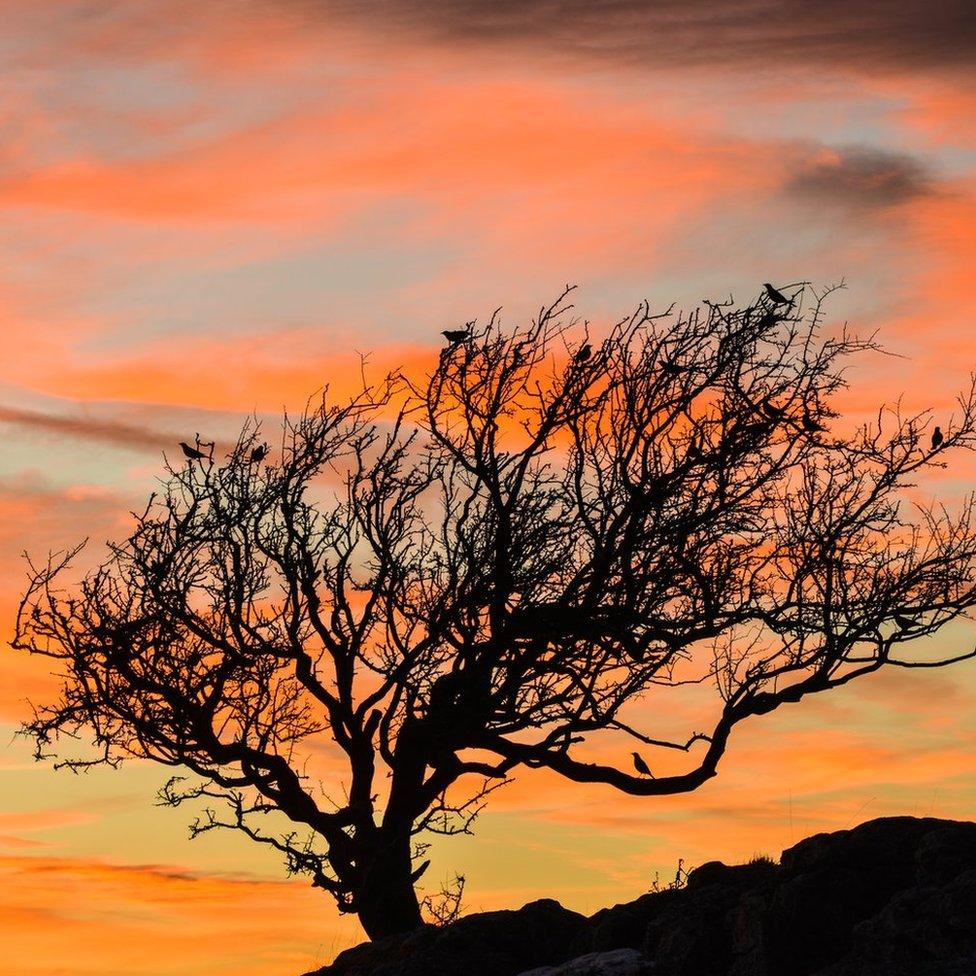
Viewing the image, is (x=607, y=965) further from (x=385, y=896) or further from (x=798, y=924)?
(x=385, y=896)

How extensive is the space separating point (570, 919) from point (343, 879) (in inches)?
218

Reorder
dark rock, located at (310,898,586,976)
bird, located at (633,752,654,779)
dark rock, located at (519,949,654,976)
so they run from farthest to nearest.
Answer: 1. bird, located at (633,752,654,779)
2. dark rock, located at (310,898,586,976)
3. dark rock, located at (519,949,654,976)

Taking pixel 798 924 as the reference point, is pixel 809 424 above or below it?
above

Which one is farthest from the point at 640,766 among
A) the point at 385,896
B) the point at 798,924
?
the point at 798,924

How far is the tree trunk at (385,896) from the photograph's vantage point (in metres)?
22.0

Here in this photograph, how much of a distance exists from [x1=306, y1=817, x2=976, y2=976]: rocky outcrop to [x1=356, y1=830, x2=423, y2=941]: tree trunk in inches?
185

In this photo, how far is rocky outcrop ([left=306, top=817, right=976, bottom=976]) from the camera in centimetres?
1277

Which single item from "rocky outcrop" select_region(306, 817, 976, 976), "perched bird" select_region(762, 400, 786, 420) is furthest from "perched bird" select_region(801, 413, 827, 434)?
"rocky outcrop" select_region(306, 817, 976, 976)

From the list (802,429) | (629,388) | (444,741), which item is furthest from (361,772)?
(802,429)

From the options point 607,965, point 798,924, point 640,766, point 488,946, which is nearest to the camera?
point 798,924

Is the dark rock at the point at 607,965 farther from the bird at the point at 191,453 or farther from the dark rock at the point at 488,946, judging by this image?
the bird at the point at 191,453

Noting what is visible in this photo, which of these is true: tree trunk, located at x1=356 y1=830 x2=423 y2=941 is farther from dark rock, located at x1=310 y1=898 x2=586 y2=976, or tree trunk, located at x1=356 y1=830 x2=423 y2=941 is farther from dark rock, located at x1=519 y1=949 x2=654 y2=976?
dark rock, located at x1=519 y1=949 x2=654 y2=976

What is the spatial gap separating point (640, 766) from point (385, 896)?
441cm

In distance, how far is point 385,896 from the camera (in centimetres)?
2197
